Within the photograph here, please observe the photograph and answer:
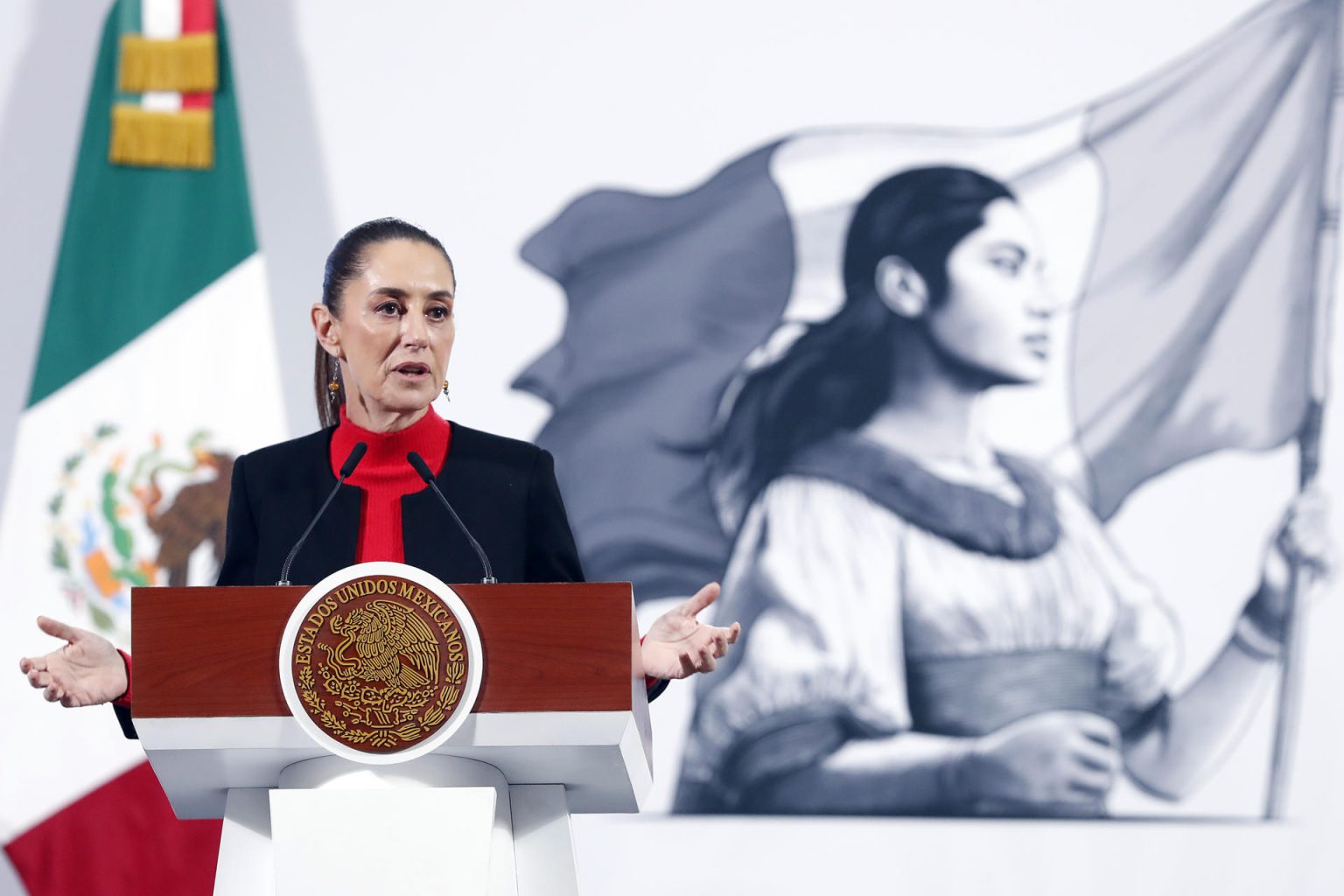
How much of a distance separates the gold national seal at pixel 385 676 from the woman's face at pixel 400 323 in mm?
434

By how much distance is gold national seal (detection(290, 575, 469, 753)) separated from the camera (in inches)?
53.7

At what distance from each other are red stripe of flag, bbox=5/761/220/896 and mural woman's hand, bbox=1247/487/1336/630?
2418mm

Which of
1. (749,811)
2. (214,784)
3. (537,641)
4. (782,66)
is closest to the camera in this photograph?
(537,641)

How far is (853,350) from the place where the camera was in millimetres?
3441

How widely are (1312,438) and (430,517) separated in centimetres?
240

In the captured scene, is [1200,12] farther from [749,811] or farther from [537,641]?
[537,641]

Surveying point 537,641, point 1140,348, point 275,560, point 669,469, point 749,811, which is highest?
point 1140,348

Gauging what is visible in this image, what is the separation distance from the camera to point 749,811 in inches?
130

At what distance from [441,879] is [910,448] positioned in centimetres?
218

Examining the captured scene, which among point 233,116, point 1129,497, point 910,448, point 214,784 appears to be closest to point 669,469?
point 910,448

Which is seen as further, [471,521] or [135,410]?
[135,410]

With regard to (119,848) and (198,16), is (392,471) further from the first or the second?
(198,16)

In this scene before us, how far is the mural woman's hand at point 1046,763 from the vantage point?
3.27m

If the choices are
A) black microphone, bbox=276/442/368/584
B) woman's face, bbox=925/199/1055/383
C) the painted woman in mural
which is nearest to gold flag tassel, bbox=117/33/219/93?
the painted woman in mural
